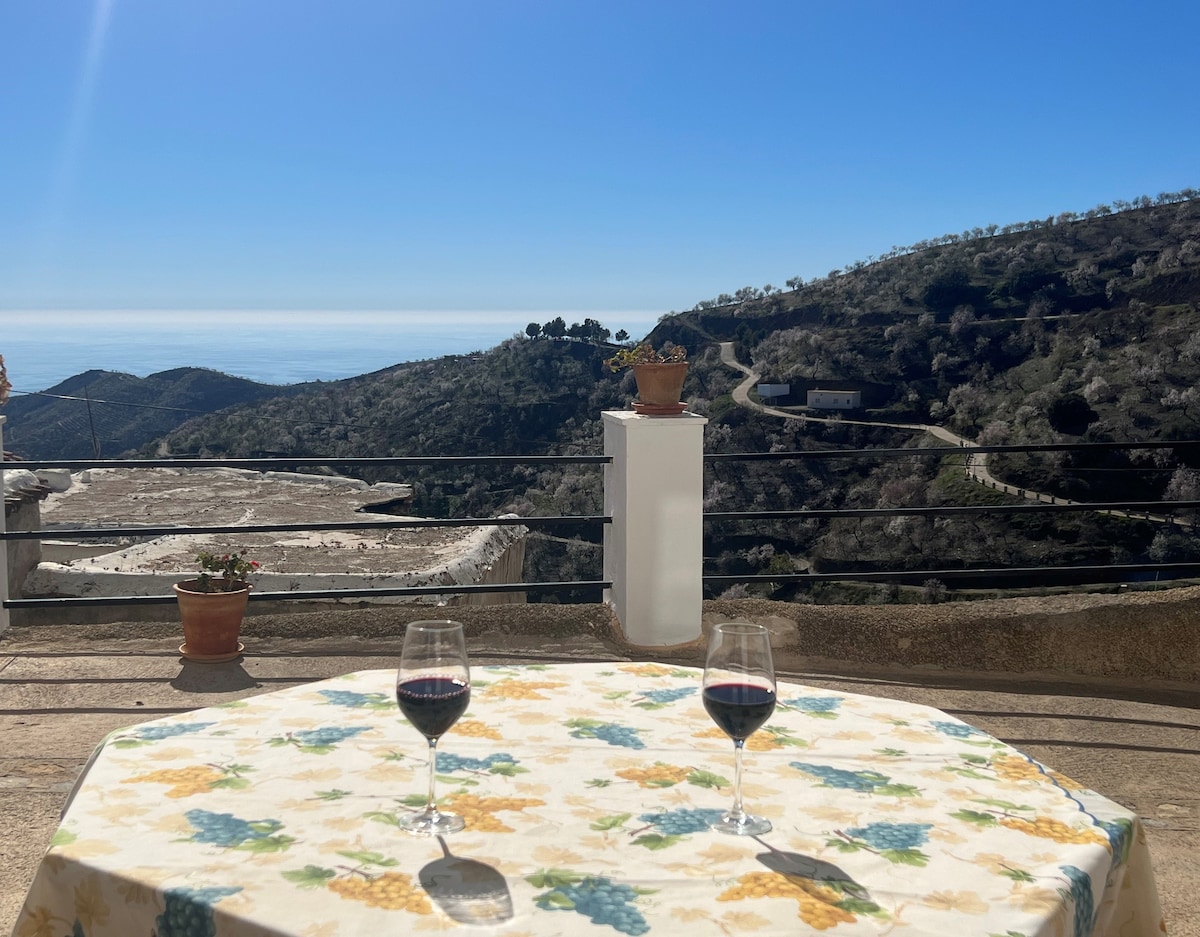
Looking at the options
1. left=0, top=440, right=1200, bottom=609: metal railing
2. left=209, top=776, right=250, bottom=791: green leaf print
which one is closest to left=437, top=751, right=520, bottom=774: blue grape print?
left=209, top=776, right=250, bottom=791: green leaf print

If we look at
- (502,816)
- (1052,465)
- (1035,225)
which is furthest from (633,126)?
(1035,225)

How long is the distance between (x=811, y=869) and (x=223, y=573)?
3.48 metres

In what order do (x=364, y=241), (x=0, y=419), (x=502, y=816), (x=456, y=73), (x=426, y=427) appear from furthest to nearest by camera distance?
1. (x=364, y=241)
2. (x=426, y=427)
3. (x=456, y=73)
4. (x=0, y=419)
5. (x=502, y=816)

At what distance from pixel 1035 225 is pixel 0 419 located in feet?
124

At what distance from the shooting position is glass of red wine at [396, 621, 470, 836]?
0.96 metres

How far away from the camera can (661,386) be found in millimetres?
3992

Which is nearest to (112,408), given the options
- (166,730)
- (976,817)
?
(166,730)

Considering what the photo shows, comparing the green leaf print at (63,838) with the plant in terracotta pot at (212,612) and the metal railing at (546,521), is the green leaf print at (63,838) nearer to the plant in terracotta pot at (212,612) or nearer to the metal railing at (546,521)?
the metal railing at (546,521)

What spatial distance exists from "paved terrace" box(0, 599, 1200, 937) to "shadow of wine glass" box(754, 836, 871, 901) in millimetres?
2210

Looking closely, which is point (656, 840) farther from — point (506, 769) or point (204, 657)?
point (204, 657)

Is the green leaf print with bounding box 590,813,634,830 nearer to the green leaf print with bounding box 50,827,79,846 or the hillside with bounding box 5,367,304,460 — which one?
the green leaf print with bounding box 50,827,79,846

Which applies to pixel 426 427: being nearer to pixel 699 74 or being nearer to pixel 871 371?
pixel 699 74

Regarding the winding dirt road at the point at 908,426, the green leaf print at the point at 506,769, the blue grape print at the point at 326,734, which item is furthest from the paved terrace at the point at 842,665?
the winding dirt road at the point at 908,426

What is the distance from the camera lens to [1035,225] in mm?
35469
